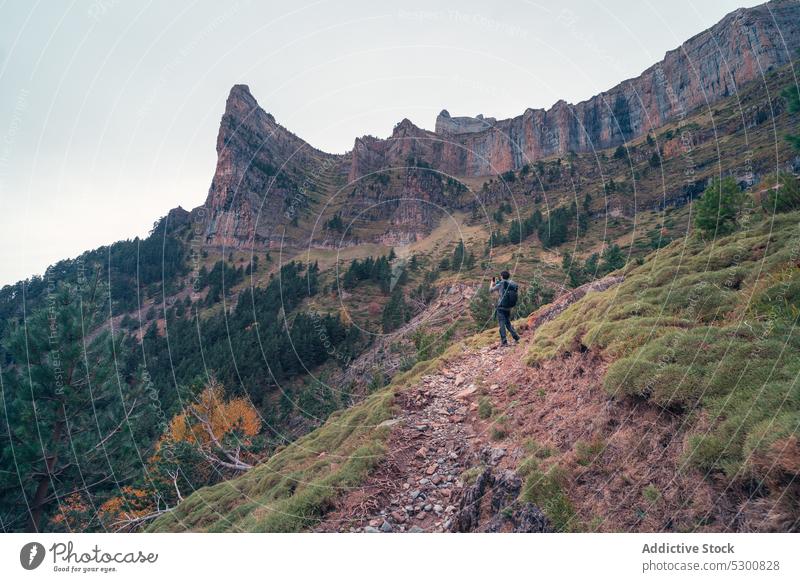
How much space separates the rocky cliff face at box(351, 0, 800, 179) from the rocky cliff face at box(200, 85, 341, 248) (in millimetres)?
35402

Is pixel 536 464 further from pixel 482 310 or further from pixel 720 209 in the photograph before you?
pixel 482 310

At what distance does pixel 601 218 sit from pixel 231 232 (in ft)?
511

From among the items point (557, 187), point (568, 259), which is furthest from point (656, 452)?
point (557, 187)

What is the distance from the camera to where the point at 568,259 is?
60.6 meters

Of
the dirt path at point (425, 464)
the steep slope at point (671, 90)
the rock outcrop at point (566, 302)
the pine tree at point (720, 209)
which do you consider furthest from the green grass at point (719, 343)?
the steep slope at point (671, 90)

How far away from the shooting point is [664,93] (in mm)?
164500

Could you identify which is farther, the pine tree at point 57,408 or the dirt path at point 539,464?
the pine tree at point 57,408

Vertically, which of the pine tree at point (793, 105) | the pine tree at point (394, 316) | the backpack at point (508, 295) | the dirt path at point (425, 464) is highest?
the pine tree at point (793, 105)

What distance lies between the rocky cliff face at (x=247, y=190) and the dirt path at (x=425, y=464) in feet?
540

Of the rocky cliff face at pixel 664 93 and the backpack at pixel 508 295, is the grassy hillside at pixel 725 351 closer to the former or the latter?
the backpack at pixel 508 295

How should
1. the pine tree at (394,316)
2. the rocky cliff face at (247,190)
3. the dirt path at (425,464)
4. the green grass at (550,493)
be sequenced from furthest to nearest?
the rocky cliff face at (247,190) → the pine tree at (394,316) → the dirt path at (425,464) → the green grass at (550,493)

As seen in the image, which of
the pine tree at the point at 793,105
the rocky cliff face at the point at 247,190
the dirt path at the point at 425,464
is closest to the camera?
the dirt path at the point at 425,464

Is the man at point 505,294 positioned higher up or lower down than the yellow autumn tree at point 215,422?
higher up

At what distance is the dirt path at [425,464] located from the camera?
6.36 m
